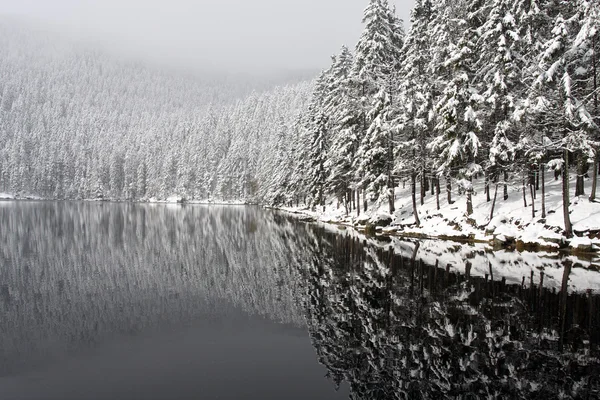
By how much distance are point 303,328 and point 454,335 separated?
4385 millimetres

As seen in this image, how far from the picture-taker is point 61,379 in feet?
29.5

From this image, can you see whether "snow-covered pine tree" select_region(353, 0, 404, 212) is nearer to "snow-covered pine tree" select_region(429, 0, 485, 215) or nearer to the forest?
the forest

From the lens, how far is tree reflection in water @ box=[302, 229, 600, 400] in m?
8.27

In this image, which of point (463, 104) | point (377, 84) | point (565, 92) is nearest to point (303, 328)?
point (565, 92)

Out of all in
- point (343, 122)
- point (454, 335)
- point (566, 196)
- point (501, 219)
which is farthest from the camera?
point (343, 122)

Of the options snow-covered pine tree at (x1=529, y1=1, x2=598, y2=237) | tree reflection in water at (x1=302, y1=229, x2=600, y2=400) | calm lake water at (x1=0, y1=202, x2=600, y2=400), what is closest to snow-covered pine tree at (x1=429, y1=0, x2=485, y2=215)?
snow-covered pine tree at (x1=529, y1=1, x2=598, y2=237)

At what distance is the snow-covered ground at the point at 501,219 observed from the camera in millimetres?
25219

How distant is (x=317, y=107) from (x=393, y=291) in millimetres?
44957

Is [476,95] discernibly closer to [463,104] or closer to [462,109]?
[463,104]

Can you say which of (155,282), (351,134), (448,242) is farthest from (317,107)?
(155,282)

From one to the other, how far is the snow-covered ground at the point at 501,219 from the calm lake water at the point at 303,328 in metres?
3.45

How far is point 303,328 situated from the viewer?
12.4 metres

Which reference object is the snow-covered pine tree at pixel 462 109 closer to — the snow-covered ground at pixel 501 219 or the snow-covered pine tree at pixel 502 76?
the snow-covered pine tree at pixel 502 76

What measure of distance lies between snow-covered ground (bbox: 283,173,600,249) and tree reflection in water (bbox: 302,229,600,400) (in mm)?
7738
